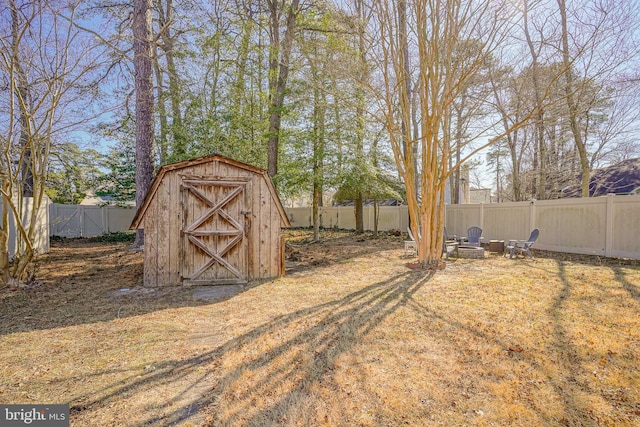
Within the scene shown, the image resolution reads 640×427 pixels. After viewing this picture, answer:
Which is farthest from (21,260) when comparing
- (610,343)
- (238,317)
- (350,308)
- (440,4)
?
(440,4)

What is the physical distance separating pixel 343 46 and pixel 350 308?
23.3 feet

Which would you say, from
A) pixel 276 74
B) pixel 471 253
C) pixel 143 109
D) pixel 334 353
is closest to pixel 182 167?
pixel 334 353

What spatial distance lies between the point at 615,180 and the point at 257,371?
1784cm

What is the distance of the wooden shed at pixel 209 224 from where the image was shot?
5.21 meters

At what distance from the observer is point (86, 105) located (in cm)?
682

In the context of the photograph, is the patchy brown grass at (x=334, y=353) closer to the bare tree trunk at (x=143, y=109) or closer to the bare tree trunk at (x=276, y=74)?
the bare tree trunk at (x=143, y=109)

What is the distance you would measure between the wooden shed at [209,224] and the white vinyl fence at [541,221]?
450 cm

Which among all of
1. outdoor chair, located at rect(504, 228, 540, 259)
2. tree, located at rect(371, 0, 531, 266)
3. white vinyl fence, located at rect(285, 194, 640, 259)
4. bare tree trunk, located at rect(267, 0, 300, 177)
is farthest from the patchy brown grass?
bare tree trunk, located at rect(267, 0, 300, 177)

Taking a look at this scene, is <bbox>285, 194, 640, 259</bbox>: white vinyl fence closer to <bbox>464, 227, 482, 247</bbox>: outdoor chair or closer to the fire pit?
<bbox>464, 227, 482, 247</bbox>: outdoor chair

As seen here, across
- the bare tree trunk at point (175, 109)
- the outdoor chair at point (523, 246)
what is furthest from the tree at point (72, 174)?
the outdoor chair at point (523, 246)

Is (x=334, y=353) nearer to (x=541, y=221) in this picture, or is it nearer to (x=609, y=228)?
(x=609, y=228)

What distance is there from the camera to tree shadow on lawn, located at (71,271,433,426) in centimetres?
201

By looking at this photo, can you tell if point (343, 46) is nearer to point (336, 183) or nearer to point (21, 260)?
point (336, 183)

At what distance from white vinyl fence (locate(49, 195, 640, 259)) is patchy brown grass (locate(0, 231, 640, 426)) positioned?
281cm
